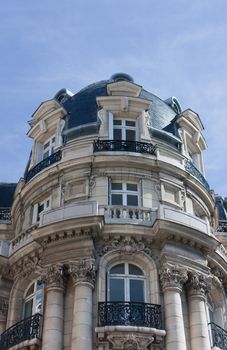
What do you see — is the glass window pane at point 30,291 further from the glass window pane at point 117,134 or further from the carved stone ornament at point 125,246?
the glass window pane at point 117,134

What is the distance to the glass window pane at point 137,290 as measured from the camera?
21203 mm

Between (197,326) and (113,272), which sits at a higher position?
(113,272)

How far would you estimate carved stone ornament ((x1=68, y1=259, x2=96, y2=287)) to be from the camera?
20891 mm

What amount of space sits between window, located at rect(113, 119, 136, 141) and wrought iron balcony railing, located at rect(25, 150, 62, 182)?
2.62 meters

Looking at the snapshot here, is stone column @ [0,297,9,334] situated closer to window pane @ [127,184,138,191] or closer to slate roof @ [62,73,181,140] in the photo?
window pane @ [127,184,138,191]

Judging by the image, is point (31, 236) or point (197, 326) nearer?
point (197, 326)

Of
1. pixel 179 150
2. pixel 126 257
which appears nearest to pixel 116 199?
pixel 126 257

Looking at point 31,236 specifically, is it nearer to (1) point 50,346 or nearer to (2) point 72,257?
(2) point 72,257

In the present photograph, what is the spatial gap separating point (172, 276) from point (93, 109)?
9868 mm

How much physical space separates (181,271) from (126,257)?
2063 millimetres

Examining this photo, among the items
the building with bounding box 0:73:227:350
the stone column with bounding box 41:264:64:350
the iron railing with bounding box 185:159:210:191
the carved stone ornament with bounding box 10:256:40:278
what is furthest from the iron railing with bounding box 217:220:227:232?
the stone column with bounding box 41:264:64:350

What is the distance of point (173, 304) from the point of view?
20562 mm

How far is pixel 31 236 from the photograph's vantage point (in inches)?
915

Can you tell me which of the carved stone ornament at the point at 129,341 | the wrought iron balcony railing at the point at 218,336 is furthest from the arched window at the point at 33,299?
the wrought iron balcony railing at the point at 218,336
